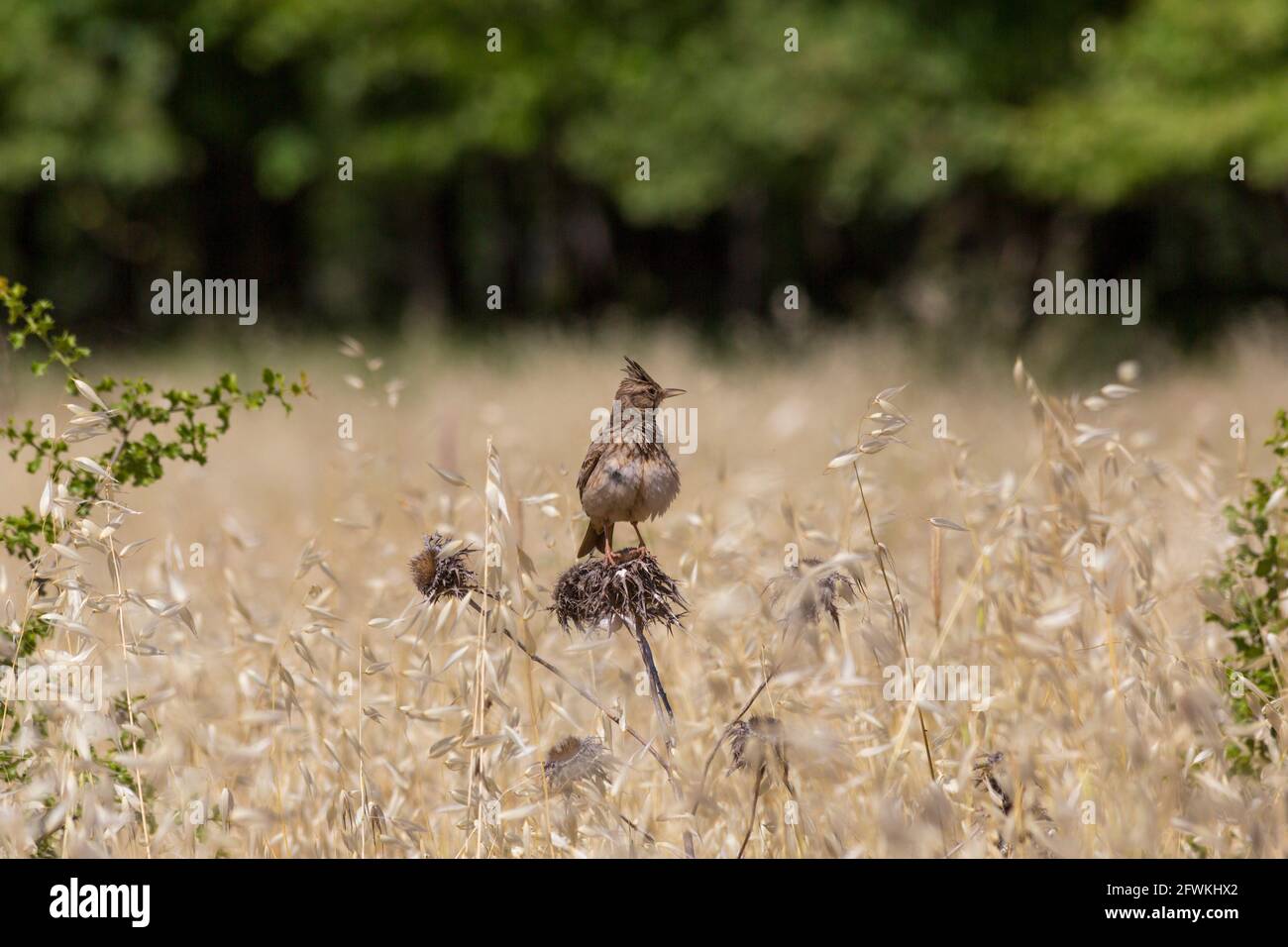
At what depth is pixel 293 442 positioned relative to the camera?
37.2ft

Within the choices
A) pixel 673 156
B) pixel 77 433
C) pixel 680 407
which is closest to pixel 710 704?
pixel 680 407

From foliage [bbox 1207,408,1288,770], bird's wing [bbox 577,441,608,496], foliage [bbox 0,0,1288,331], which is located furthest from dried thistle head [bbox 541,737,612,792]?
foliage [bbox 0,0,1288,331]

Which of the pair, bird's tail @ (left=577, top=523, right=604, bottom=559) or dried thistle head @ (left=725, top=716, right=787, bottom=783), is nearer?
dried thistle head @ (left=725, top=716, right=787, bottom=783)

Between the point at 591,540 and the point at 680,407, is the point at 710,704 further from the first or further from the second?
the point at 680,407

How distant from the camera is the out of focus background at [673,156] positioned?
15383 millimetres

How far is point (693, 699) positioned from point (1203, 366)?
44.5 feet

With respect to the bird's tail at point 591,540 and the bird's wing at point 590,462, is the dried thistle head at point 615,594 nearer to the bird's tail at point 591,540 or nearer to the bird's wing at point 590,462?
the bird's wing at point 590,462

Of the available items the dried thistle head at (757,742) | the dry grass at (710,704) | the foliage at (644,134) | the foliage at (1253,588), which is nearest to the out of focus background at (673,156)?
the foliage at (644,134)

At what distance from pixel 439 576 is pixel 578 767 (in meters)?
0.46

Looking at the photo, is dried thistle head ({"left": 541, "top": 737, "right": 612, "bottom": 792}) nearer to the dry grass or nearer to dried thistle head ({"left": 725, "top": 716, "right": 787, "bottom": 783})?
the dry grass

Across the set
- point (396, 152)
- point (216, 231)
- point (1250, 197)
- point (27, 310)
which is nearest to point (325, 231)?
point (216, 231)

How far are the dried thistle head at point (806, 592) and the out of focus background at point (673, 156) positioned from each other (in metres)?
10.5

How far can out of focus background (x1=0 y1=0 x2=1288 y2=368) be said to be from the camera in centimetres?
1538

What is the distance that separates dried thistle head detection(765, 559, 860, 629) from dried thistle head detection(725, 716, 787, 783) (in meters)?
0.19
